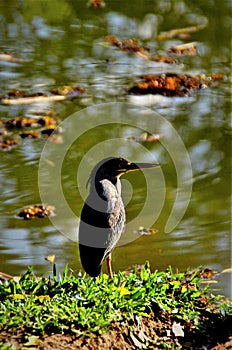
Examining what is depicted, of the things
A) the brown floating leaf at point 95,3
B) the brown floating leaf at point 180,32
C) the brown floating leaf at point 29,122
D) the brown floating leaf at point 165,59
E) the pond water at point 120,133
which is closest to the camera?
the pond water at point 120,133

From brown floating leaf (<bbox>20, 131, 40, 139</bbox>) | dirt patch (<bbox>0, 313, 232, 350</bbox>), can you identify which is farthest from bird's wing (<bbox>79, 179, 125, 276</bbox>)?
brown floating leaf (<bbox>20, 131, 40, 139</bbox>)

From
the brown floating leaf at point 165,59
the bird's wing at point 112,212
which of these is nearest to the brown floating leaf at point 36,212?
the bird's wing at point 112,212

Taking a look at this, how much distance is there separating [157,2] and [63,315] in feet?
32.0

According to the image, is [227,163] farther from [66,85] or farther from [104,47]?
[104,47]

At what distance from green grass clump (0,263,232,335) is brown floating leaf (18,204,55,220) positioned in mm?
1961

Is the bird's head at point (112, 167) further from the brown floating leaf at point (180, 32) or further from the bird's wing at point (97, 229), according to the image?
the brown floating leaf at point (180, 32)

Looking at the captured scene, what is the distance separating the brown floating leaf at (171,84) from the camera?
1016 centimetres

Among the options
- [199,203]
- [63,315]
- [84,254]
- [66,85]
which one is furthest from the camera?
[66,85]

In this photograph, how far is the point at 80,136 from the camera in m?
8.63

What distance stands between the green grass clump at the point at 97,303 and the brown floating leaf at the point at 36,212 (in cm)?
196

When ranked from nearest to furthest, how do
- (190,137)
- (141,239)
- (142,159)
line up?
(141,239), (142,159), (190,137)

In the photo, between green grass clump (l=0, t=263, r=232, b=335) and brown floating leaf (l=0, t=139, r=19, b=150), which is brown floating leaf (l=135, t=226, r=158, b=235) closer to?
green grass clump (l=0, t=263, r=232, b=335)

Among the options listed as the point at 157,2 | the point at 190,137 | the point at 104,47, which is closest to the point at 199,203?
the point at 190,137

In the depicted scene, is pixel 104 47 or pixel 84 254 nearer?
pixel 84 254
